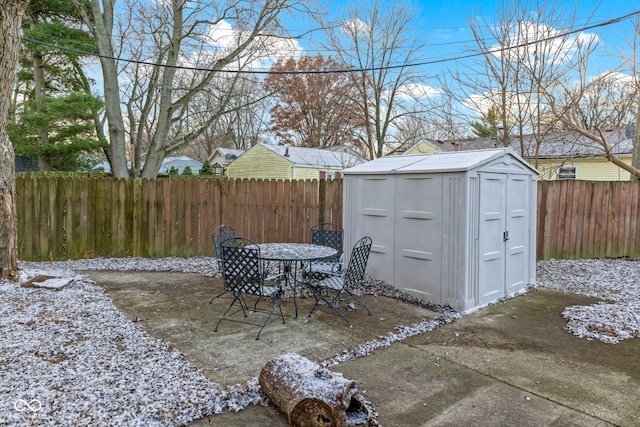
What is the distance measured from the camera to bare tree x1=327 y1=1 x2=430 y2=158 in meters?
9.76

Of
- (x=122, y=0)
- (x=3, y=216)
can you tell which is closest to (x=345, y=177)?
(x=3, y=216)

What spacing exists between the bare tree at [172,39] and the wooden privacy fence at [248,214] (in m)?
3.27

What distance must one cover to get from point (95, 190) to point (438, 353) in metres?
6.14

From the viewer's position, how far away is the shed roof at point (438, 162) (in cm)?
435

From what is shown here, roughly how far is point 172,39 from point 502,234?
8762 millimetres

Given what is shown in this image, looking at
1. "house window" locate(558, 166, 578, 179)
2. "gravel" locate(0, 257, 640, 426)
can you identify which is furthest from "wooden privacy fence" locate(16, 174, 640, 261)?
"house window" locate(558, 166, 578, 179)

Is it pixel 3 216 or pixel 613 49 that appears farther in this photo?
pixel 613 49

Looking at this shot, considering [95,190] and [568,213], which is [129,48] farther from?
[568,213]

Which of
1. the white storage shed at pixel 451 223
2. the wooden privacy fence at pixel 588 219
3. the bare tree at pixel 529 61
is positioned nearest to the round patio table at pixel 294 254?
the white storage shed at pixel 451 223

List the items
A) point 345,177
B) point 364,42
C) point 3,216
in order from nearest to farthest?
point 3,216, point 345,177, point 364,42

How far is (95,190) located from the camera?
679 centimetres

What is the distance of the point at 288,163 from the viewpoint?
18.5 metres

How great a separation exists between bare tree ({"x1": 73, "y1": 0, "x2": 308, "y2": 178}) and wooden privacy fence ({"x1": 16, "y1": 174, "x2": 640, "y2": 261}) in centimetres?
327

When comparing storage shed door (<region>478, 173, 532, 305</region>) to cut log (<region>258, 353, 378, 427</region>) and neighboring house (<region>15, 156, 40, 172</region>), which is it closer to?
cut log (<region>258, 353, 378, 427</region>)
